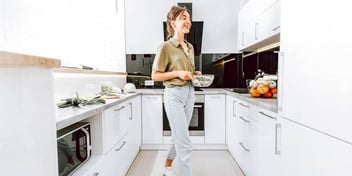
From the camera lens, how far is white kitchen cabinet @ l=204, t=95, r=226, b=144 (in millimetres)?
3191

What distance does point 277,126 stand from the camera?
4.81 ft

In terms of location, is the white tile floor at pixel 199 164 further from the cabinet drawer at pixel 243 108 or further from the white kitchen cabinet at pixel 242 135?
the cabinet drawer at pixel 243 108

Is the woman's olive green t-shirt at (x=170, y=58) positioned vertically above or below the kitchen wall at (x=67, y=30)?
below

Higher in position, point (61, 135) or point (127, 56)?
→ point (127, 56)

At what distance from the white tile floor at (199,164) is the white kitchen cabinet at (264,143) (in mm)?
539

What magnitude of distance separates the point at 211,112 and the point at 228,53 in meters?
1.03

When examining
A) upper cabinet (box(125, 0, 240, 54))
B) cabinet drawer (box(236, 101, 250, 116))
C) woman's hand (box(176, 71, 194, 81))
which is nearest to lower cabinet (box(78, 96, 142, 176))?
woman's hand (box(176, 71, 194, 81))
